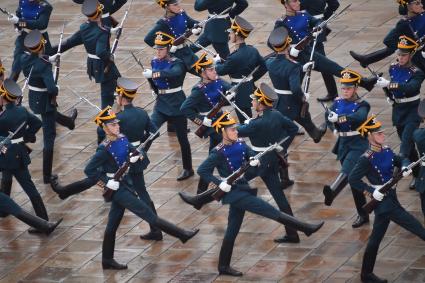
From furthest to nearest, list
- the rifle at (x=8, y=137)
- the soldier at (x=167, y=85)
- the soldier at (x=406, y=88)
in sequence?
the soldier at (x=167, y=85)
the soldier at (x=406, y=88)
the rifle at (x=8, y=137)

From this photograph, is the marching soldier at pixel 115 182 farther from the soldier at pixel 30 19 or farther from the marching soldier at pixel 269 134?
the soldier at pixel 30 19

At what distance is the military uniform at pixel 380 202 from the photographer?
17.8 m

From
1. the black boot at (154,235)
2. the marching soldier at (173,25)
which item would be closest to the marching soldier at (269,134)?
the black boot at (154,235)

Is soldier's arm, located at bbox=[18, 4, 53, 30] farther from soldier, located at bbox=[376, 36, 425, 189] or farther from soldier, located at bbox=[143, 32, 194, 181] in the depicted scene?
soldier, located at bbox=[376, 36, 425, 189]

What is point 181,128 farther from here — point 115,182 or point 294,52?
point 115,182

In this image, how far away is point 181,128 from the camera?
21.6m

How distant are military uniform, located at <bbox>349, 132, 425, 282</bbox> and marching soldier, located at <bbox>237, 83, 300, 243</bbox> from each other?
1.27 meters

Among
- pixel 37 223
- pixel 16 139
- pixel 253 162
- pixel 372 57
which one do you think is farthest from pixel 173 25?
pixel 253 162

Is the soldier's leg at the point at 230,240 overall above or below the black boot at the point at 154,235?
above

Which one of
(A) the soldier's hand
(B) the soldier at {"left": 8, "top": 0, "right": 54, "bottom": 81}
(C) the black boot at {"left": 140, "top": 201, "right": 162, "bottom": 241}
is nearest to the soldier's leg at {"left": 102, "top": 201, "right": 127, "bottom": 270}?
(C) the black boot at {"left": 140, "top": 201, "right": 162, "bottom": 241}

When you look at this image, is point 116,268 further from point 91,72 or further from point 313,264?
point 91,72

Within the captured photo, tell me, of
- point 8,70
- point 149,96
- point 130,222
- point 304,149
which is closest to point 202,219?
point 130,222

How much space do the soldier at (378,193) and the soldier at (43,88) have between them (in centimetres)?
555

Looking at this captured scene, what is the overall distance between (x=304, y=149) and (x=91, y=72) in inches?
145
